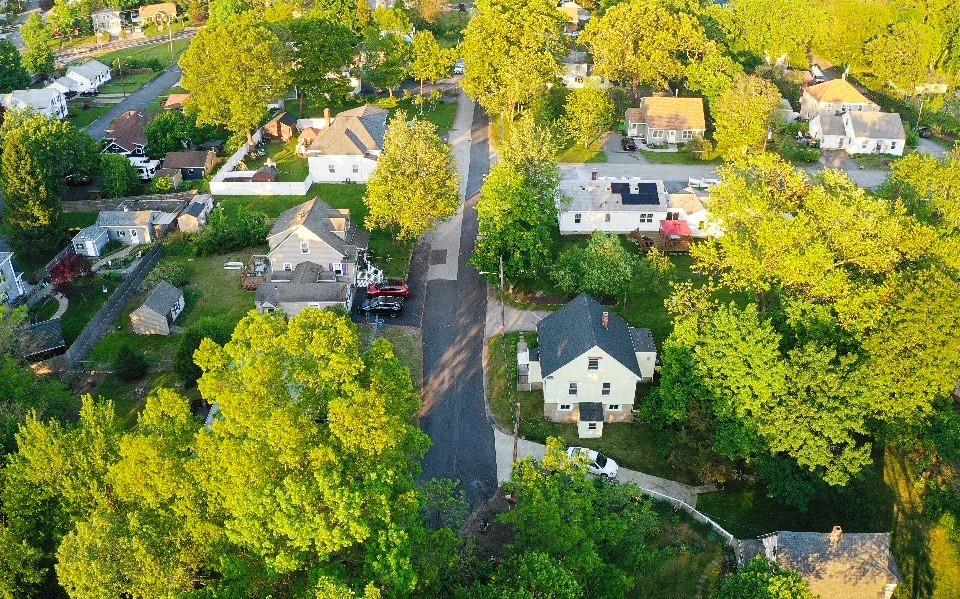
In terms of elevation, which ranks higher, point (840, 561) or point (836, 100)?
point (840, 561)

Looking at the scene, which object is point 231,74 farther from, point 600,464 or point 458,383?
point 600,464

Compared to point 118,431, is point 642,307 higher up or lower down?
lower down

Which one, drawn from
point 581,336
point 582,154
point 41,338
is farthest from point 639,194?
point 41,338

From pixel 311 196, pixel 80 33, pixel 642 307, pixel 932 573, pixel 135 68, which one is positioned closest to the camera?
pixel 932 573

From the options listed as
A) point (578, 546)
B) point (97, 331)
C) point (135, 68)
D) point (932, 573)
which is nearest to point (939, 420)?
point (932, 573)

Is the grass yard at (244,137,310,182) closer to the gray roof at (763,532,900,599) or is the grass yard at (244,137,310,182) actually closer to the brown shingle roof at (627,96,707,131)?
the brown shingle roof at (627,96,707,131)

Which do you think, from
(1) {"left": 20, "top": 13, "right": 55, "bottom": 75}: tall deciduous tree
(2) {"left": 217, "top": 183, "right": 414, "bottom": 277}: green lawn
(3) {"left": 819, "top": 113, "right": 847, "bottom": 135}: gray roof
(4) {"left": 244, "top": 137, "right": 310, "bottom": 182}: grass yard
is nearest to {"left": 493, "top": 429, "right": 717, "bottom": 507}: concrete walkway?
(2) {"left": 217, "top": 183, "right": 414, "bottom": 277}: green lawn

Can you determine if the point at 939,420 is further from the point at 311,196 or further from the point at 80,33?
the point at 80,33
